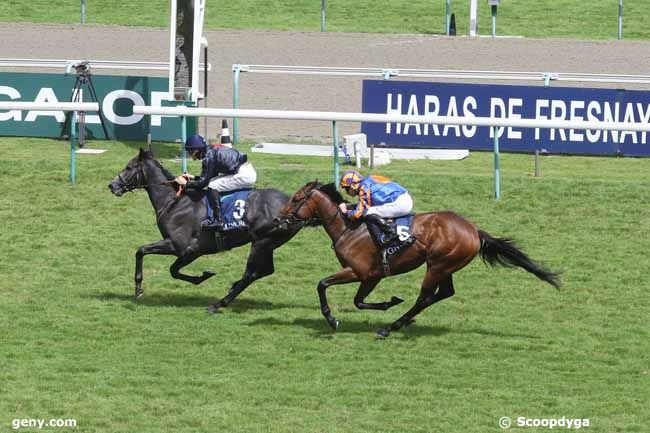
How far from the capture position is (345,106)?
21.5 m

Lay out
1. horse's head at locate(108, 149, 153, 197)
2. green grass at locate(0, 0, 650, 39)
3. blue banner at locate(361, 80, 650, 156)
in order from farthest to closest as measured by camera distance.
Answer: green grass at locate(0, 0, 650, 39) < blue banner at locate(361, 80, 650, 156) < horse's head at locate(108, 149, 153, 197)

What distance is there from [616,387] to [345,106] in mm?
12006

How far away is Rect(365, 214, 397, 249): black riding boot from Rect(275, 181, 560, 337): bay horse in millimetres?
98

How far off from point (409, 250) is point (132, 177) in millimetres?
2952

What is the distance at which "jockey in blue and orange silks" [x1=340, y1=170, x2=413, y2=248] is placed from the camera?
11.1 m

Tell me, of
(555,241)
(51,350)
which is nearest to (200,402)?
(51,350)

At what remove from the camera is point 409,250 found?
11.1 metres

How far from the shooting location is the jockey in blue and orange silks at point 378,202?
11.1 m

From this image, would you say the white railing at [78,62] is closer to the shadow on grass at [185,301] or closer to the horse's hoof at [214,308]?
the shadow on grass at [185,301]

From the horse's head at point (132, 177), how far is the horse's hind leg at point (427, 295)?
2824 mm

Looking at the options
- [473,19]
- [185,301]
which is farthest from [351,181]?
[473,19]

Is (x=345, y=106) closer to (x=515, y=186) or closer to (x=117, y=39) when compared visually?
(x=515, y=186)

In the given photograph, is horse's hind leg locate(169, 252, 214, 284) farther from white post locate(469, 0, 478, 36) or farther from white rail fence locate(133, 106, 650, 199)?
white post locate(469, 0, 478, 36)

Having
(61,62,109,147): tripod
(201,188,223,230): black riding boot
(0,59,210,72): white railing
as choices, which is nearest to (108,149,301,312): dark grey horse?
(201,188,223,230): black riding boot
